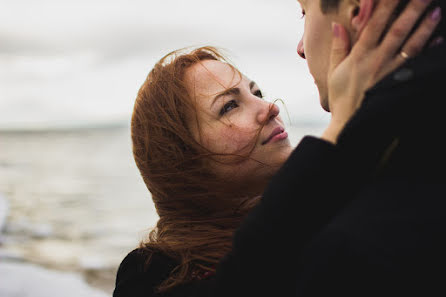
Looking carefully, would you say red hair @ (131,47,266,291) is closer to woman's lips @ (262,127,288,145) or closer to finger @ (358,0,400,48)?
woman's lips @ (262,127,288,145)

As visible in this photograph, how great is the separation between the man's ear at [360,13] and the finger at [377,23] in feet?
0.06

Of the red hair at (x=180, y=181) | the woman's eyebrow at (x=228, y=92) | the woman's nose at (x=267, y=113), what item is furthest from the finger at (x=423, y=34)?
the red hair at (x=180, y=181)

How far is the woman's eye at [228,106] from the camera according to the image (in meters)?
2.14

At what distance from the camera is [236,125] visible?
6.81 ft

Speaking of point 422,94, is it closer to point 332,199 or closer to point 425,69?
point 425,69

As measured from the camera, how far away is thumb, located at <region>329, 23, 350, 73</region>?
1246 mm

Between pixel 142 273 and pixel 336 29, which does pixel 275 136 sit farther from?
pixel 142 273

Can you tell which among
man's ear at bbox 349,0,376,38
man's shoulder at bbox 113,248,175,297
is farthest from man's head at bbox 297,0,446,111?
man's shoulder at bbox 113,248,175,297

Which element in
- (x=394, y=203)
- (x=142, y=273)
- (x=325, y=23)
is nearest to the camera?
(x=394, y=203)

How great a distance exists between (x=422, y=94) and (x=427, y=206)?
28cm

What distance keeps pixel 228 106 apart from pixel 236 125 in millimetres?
143

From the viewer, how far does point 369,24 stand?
1.13 metres

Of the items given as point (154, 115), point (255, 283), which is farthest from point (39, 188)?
point (255, 283)

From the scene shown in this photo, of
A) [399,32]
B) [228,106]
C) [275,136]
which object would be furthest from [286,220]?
[228,106]
